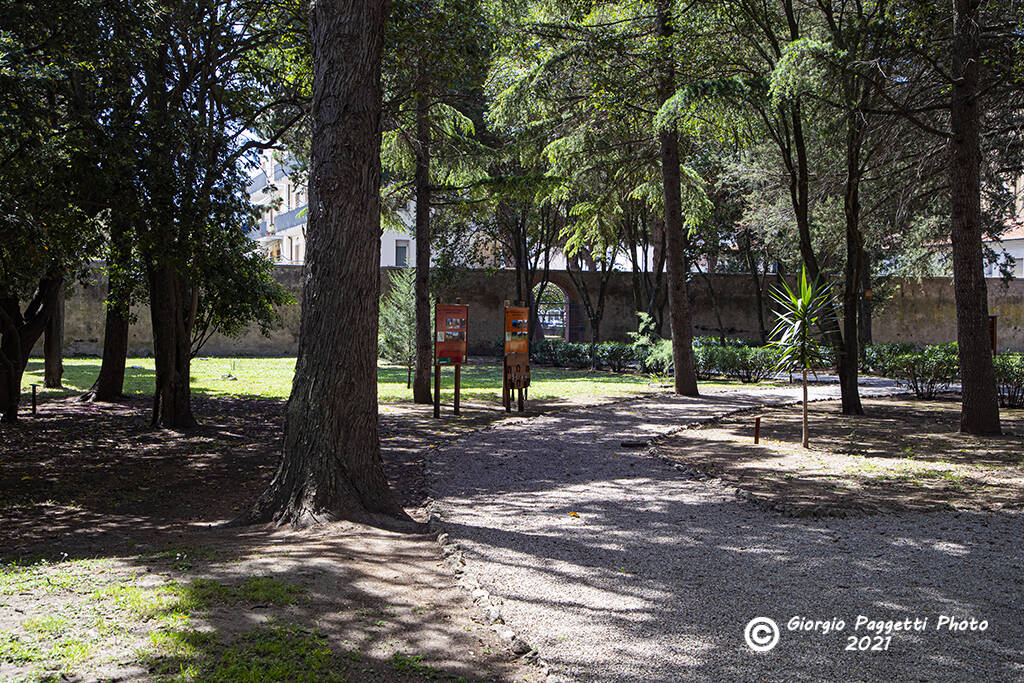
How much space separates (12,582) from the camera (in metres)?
4.31

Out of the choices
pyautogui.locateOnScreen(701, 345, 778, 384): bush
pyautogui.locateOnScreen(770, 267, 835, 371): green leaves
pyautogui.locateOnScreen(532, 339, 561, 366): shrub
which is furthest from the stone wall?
pyautogui.locateOnScreen(770, 267, 835, 371): green leaves

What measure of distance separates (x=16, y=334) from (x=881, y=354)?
21.6 m

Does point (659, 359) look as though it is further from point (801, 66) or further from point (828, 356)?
point (801, 66)

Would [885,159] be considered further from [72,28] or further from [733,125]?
[72,28]

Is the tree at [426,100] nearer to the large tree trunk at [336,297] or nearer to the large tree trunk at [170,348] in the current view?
the large tree trunk at [170,348]

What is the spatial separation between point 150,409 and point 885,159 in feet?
48.0

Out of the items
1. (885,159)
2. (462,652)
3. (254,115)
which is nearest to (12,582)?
(462,652)

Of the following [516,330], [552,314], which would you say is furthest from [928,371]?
[552,314]

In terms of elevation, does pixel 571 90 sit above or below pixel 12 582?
above

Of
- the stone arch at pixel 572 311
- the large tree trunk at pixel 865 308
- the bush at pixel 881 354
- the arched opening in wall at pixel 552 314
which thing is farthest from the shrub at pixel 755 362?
the arched opening in wall at pixel 552 314

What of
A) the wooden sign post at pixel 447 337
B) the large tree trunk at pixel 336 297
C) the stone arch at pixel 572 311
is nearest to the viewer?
the large tree trunk at pixel 336 297

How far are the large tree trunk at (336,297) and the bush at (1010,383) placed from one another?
13.7m

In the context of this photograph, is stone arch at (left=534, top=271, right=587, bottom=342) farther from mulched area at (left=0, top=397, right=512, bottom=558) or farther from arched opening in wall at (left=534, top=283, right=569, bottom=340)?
mulched area at (left=0, top=397, right=512, bottom=558)

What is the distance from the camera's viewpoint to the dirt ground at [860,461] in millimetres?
6816
